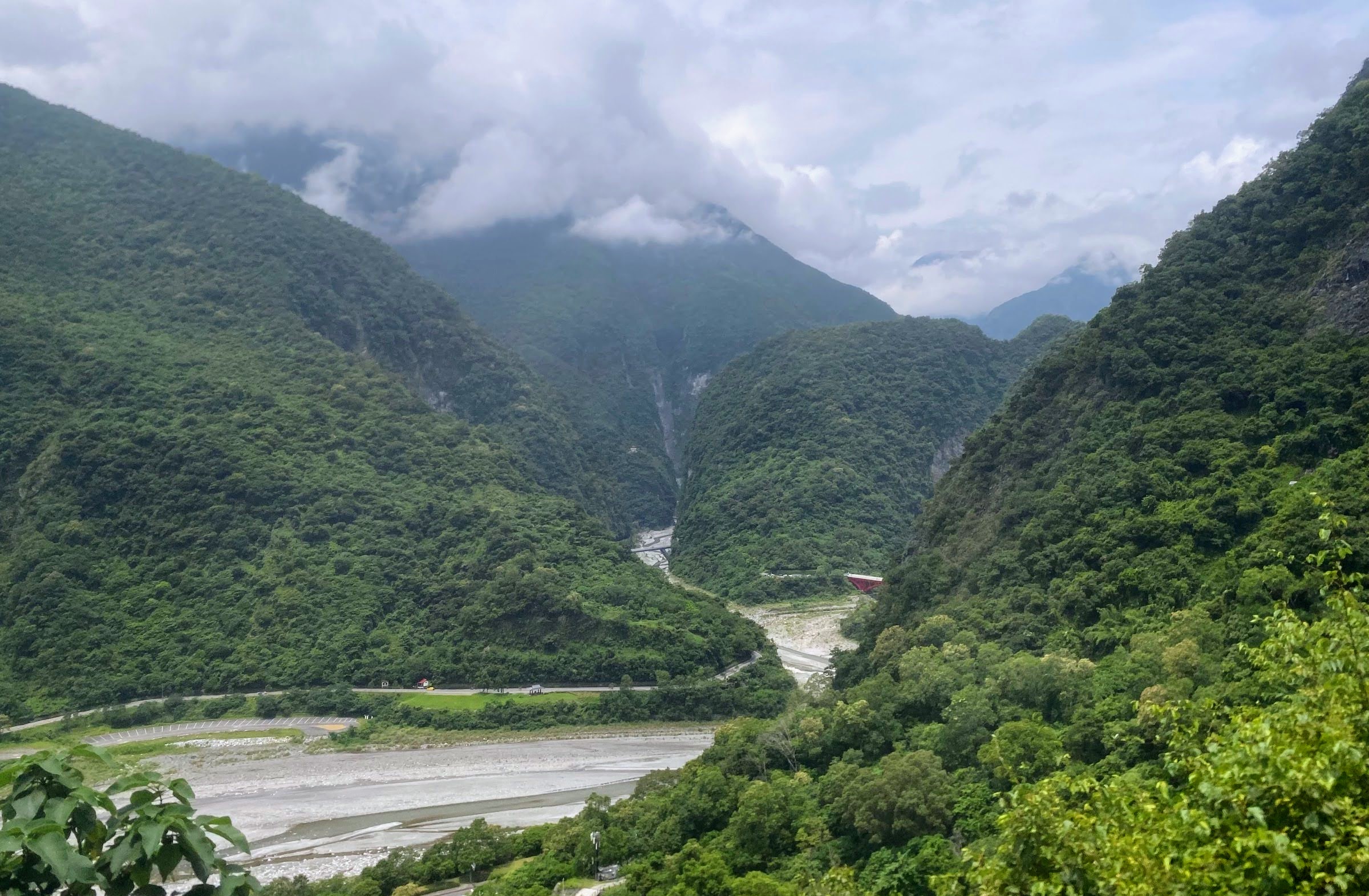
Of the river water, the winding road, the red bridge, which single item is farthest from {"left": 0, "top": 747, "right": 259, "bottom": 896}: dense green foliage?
the red bridge

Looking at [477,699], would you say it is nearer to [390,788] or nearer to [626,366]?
[390,788]

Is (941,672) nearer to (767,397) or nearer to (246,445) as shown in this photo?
(246,445)

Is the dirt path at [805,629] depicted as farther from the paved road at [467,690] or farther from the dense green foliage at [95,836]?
the dense green foliage at [95,836]

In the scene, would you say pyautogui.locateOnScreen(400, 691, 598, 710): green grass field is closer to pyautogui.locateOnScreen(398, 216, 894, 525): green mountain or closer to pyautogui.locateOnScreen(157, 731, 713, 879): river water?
Answer: pyautogui.locateOnScreen(157, 731, 713, 879): river water

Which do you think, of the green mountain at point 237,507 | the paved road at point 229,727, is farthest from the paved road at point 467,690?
the paved road at point 229,727

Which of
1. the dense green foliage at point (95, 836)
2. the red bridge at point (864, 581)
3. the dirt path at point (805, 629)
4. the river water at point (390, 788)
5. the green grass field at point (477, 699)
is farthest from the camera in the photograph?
the red bridge at point (864, 581)

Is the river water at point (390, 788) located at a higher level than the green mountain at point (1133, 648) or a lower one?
lower
